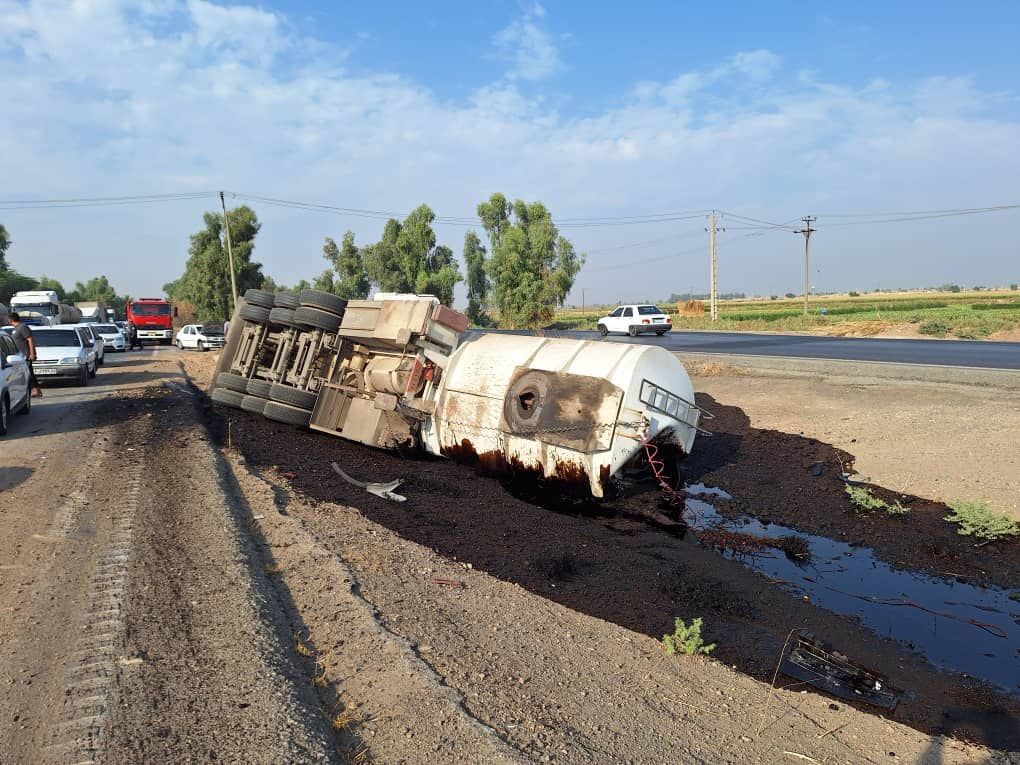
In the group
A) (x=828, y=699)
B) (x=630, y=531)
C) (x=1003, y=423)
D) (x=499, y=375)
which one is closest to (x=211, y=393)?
(x=499, y=375)

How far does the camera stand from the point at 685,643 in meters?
5.22

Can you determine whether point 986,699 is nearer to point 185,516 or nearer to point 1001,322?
point 185,516

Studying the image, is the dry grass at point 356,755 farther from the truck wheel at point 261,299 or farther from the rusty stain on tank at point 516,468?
the truck wheel at point 261,299

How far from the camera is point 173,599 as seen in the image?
16.3 feet

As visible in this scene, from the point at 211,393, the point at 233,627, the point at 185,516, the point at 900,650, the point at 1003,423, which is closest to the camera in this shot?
the point at 233,627

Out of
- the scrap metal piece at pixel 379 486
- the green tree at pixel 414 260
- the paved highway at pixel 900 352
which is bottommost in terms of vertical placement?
the scrap metal piece at pixel 379 486

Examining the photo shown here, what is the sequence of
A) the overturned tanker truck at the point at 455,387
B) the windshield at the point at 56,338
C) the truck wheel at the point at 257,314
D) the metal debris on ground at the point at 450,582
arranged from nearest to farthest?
1. the metal debris on ground at the point at 450,582
2. the overturned tanker truck at the point at 455,387
3. the truck wheel at the point at 257,314
4. the windshield at the point at 56,338

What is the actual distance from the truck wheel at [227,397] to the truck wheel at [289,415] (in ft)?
4.20

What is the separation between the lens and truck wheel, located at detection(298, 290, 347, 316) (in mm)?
12234

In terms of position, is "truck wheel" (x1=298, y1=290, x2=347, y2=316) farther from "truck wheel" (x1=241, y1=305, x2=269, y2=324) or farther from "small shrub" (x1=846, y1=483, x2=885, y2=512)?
"small shrub" (x1=846, y1=483, x2=885, y2=512)

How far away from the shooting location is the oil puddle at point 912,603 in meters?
6.02

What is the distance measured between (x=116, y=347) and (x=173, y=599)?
37.9 m

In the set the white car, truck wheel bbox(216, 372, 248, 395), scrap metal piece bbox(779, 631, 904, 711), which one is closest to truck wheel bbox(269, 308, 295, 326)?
truck wheel bbox(216, 372, 248, 395)

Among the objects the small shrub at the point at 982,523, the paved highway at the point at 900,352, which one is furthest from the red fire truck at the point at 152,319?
the small shrub at the point at 982,523
